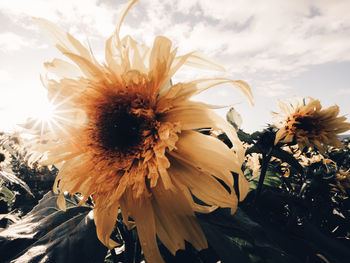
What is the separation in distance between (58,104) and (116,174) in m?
0.47

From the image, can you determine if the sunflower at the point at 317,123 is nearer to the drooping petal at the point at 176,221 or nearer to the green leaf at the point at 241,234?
the green leaf at the point at 241,234

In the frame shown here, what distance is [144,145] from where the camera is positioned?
1.15 m

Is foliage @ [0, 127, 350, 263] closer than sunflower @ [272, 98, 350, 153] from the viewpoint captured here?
Yes

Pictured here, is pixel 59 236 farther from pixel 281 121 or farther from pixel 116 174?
pixel 281 121

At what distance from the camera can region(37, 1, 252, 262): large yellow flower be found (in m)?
0.88

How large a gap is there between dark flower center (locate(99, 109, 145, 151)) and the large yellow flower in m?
0.01

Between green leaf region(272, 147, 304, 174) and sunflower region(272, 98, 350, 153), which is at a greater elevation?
sunflower region(272, 98, 350, 153)

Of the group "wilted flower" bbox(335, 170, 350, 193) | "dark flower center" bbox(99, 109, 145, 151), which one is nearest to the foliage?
"dark flower center" bbox(99, 109, 145, 151)

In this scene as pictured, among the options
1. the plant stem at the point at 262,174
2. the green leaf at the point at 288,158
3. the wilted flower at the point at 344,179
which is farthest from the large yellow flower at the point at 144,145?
the wilted flower at the point at 344,179

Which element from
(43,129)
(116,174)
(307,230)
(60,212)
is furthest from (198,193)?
(307,230)

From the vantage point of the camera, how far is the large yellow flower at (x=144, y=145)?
88cm

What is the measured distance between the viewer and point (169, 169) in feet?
3.18

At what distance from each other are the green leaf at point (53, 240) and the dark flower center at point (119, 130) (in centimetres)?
40

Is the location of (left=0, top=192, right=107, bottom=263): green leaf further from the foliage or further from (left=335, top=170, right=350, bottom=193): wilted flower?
(left=335, top=170, right=350, bottom=193): wilted flower
